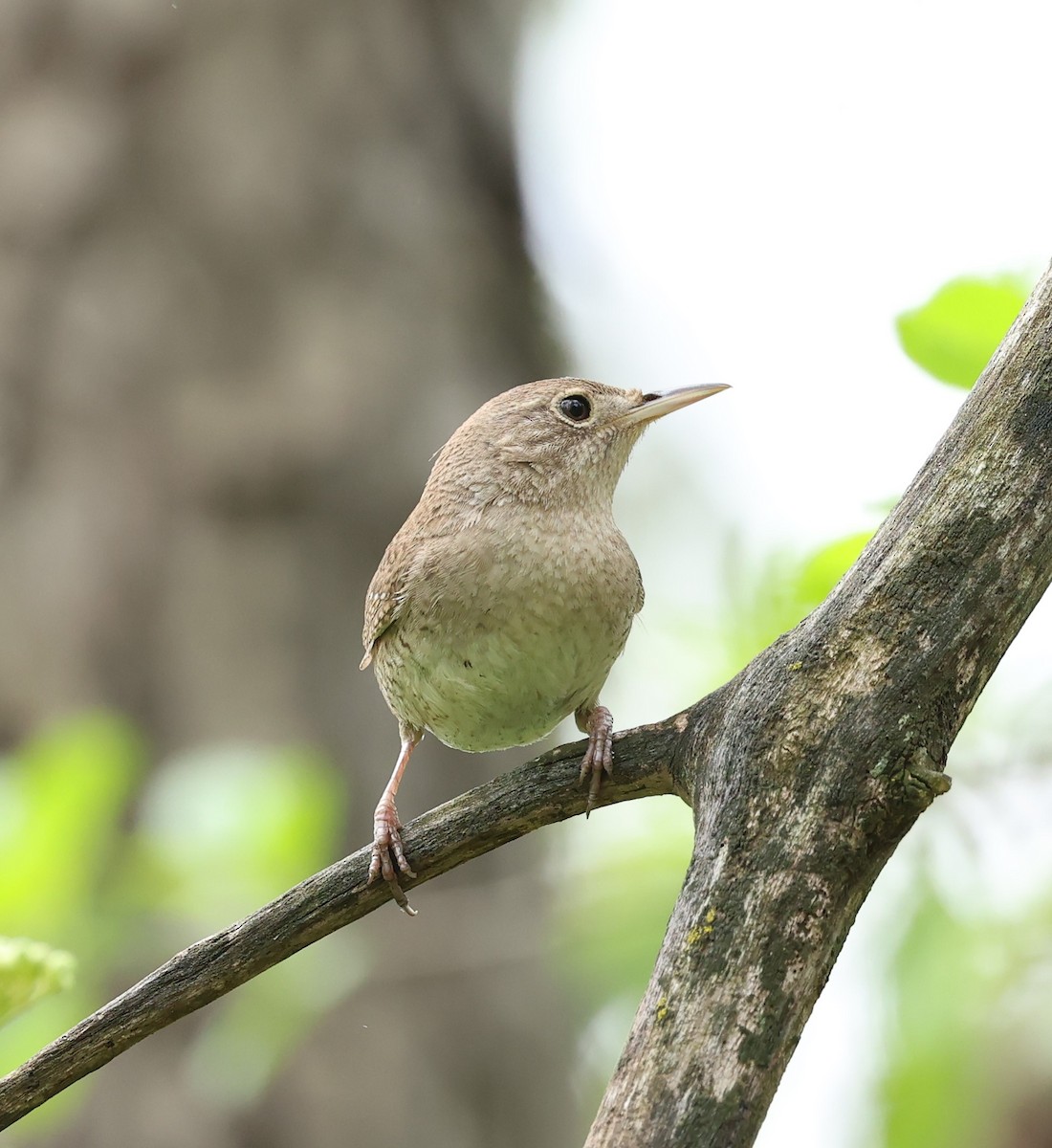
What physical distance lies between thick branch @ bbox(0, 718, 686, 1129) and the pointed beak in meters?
1.46

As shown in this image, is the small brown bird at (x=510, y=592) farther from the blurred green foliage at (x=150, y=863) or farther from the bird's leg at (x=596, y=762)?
the bird's leg at (x=596, y=762)

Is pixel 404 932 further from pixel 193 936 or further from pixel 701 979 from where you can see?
pixel 701 979

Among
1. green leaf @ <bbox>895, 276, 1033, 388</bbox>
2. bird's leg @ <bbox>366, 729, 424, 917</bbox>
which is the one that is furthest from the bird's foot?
green leaf @ <bbox>895, 276, 1033, 388</bbox>

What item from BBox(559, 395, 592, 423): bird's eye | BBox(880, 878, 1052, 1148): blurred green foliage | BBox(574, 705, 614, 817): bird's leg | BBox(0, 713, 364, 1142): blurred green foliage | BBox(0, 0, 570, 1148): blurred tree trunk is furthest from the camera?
BBox(0, 0, 570, 1148): blurred tree trunk

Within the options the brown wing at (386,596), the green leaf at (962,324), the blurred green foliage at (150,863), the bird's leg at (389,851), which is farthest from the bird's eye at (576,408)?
the green leaf at (962,324)

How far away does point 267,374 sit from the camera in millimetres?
5453

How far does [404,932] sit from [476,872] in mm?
559

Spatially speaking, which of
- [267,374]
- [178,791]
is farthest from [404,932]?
[267,374]

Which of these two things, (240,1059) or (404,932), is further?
(404,932)

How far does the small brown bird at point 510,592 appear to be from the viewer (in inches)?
115

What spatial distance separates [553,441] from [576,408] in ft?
0.50

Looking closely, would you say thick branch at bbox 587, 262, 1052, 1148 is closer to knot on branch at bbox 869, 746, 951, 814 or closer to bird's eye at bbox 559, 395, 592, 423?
knot on branch at bbox 869, 746, 951, 814

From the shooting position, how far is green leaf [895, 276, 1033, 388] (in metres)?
2.14

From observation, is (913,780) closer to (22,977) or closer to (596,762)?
(596,762)
